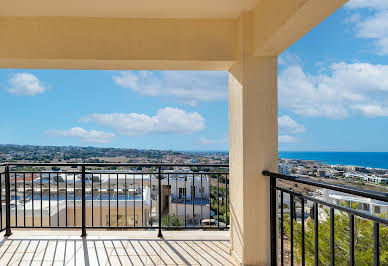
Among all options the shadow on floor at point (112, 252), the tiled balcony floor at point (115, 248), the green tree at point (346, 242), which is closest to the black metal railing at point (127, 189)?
the tiled balcony floor at point (115, 248)

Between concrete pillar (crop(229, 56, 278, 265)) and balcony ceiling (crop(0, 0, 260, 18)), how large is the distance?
0.52 m

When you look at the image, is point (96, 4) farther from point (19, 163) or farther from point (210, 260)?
point (210, 260)

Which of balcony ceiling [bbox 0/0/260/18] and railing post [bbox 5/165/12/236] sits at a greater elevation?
balcony ceiling [bbox 0/0/260/18]

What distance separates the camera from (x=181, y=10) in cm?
271

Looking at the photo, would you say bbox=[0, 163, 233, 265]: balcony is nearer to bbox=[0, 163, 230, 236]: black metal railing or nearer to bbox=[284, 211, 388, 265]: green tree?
bbox=[0, 163, 230, 236]: black metal railing

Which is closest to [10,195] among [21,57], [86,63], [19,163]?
[19,163]

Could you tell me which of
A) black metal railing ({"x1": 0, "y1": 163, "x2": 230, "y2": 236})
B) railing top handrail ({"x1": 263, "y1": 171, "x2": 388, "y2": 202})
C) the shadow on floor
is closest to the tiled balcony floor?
the shadow on floor

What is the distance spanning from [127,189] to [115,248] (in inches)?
42.2

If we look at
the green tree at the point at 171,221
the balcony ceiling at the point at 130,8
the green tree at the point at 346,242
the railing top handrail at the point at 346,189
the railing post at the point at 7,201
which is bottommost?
the green tree at the point at 346,242

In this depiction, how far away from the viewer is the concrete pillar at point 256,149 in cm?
265

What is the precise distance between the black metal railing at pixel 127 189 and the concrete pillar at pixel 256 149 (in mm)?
1041

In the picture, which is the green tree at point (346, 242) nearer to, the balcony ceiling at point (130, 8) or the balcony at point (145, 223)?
the balcony at point (145, 223)

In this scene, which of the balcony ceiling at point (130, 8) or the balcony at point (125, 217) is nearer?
the balcony ceiling at point (130, 8)

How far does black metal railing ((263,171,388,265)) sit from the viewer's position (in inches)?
52.2
